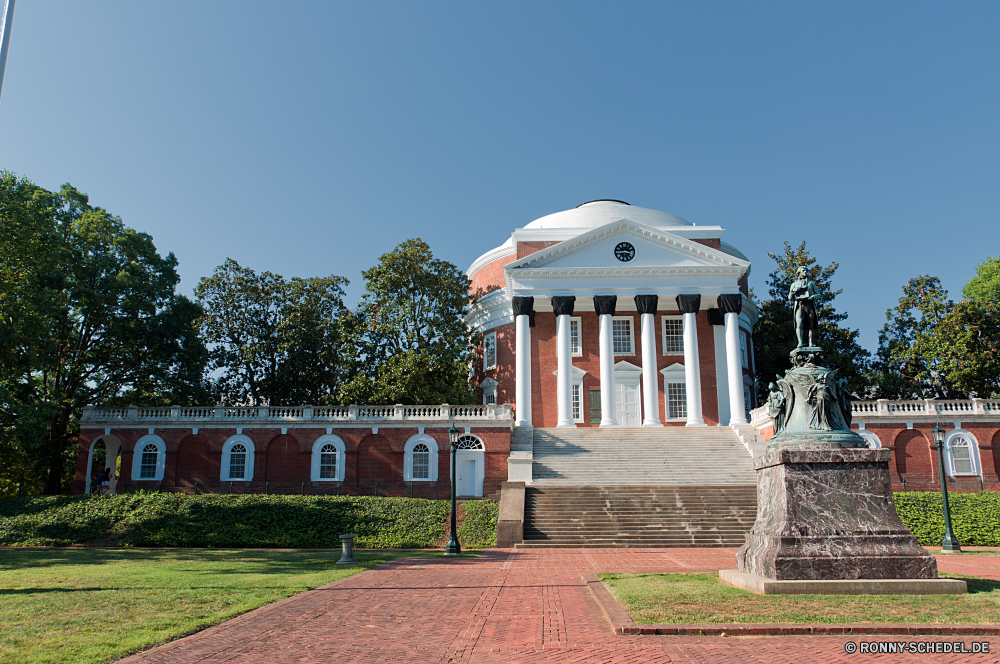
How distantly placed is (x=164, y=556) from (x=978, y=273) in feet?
159

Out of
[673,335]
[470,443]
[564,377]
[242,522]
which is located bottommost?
[242,522]

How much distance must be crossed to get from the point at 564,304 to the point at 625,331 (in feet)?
16.9

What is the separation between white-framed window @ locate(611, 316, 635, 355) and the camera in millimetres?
41562

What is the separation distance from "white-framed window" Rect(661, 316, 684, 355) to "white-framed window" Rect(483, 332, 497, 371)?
10.3m

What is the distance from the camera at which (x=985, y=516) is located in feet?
81.3

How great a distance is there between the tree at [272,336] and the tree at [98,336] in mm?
2316

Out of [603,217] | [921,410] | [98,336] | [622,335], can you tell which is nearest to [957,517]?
[921,410]

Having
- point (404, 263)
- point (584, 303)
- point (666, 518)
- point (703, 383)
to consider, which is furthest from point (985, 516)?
point (404, 263)

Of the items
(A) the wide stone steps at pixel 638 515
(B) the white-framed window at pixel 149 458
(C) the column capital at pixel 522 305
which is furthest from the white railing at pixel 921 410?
(B) the white-framed window at pixel 149 458

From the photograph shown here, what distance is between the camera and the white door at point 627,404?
1588 inches

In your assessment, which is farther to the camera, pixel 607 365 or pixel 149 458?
pixel 607 365

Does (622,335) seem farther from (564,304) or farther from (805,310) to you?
(805,310)

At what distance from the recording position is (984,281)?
145 ft

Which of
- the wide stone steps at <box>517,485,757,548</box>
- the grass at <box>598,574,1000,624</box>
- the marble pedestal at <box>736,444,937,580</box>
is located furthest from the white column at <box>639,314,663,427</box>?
the grass at <box>598,574,1000,624</box>
